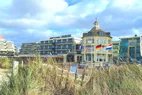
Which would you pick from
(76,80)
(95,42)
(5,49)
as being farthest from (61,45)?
(76,80)

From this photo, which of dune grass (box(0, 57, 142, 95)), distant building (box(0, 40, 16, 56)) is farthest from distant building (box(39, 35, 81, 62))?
dune grass (box(0, 57, 142, 95))

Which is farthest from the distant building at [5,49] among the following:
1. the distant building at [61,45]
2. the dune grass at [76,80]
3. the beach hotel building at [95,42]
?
the distant building at [61,45]

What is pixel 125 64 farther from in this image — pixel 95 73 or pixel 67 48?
pixel 67 48

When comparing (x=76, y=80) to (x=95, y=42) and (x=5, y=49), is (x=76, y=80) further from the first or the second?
(x=95, y=42)

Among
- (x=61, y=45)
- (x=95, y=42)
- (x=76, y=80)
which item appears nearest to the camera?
(x=76, y=80)

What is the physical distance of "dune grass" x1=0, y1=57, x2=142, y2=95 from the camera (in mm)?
6467

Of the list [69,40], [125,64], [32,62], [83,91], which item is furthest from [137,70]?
[69,40]

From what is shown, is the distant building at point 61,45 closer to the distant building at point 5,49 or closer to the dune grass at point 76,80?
the distant building at point 5,49

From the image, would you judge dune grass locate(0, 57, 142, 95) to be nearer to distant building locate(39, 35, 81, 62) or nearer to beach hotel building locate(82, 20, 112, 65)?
beach hotel building locate(82, 20, 112, 65)

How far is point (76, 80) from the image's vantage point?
7000mm

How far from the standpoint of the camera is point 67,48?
12431 cm

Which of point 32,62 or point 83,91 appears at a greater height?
point 32,62

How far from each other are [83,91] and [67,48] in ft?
386

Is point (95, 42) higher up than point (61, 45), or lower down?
higher up
